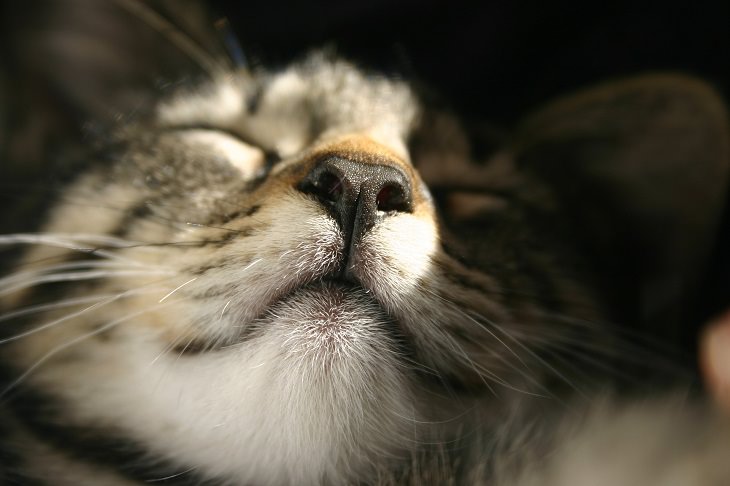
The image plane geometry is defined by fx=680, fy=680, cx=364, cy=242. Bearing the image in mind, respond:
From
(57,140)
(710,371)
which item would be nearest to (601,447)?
(710,371)

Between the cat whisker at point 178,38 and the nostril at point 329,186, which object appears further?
the cat whisker at point 178,38

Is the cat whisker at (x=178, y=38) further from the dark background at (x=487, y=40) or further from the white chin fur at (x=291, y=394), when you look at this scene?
the white chin fur at (x=291, y=394)

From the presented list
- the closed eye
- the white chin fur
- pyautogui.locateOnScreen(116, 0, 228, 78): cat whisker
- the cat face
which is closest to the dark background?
pyautogui.locateOnScreen(116, 0, 228, 78): cat whisker

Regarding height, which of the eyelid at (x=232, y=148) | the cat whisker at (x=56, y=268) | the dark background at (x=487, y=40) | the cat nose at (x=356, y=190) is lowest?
the cat whisker at (x=56, y=268)

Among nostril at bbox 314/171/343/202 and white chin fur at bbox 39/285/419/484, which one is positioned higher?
nostril at bbox 314/171/343/202

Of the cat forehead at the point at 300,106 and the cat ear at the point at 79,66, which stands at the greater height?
the cat ear at the point at 79,66

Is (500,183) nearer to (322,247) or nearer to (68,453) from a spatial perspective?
(322,247)

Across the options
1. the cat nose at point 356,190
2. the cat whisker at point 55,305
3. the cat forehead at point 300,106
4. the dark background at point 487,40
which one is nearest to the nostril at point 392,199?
the cat nose at point 356,190

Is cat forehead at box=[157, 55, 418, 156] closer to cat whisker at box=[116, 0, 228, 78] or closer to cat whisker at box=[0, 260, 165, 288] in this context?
cat whisker at box=[116, 0, 228, 78]
